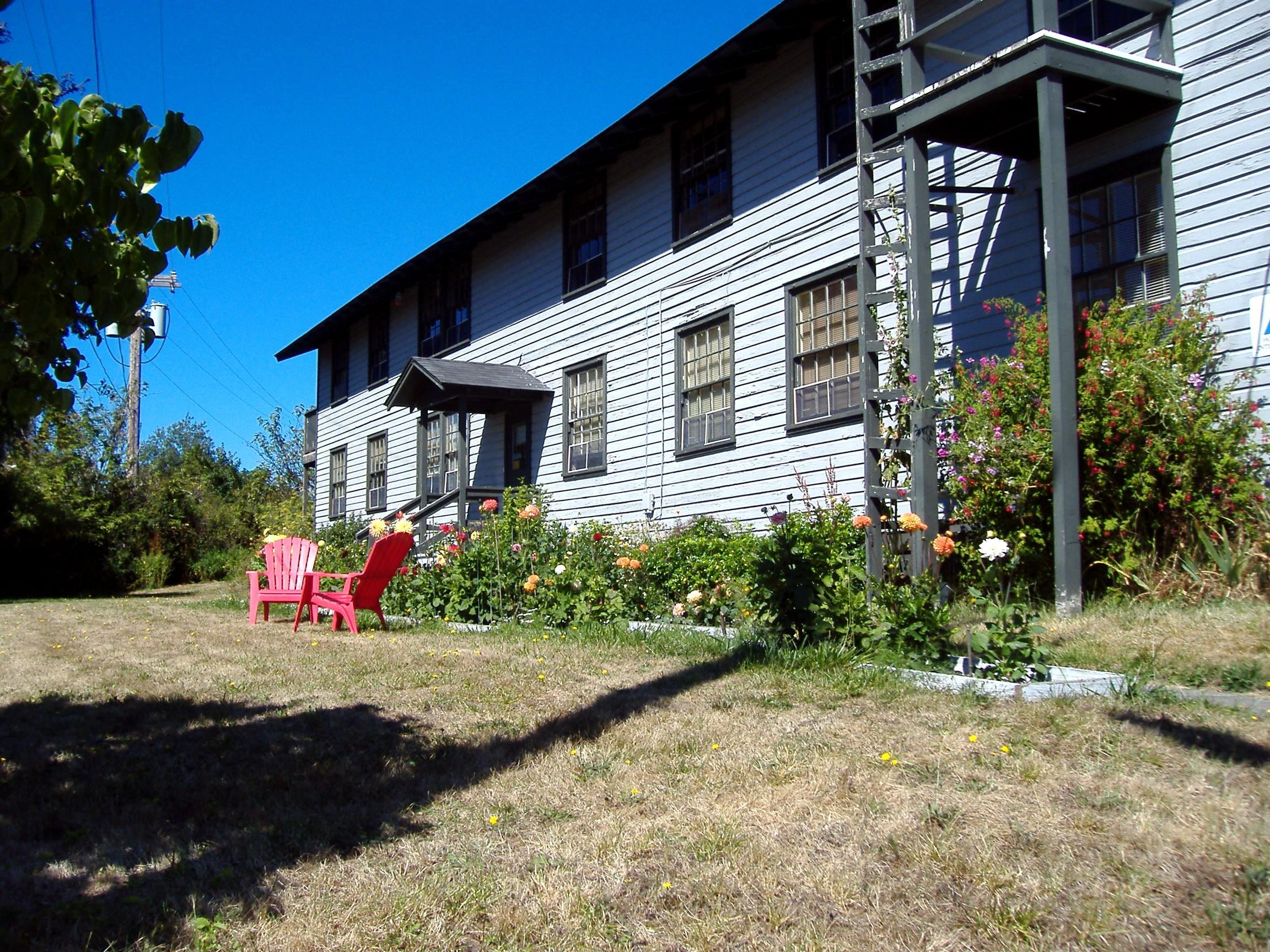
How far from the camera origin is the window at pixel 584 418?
1483cm

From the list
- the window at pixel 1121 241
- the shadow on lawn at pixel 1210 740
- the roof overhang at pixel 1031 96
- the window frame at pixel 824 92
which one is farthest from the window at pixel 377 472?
the shadow on lawn at pixel 1210 740

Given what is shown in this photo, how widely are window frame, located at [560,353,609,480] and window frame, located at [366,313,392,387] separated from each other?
23.4 ft

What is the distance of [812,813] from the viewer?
3625mm

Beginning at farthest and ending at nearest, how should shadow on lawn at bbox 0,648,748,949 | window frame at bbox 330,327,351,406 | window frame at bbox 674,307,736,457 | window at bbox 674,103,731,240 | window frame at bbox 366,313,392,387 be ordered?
window frame at bbox 330,327,351,406, window frame at bbox 366,313,392,387, window at bbox 674,103,731,240, window frame at bbox 674,307,736,457, shadow on lawn at bbox 0,648,748,949

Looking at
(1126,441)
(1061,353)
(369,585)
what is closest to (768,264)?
(1061,353)

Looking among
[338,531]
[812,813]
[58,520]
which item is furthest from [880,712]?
[58,520]

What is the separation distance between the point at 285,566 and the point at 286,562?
0.14 feet

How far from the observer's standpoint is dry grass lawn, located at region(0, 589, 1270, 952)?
2.89m

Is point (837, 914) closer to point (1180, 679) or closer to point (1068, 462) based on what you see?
point (1180, 679)

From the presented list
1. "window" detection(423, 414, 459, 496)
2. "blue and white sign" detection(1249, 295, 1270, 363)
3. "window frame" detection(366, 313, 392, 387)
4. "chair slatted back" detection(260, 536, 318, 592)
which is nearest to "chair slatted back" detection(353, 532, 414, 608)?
"chair slatted back" detection(260, 536, 318, 592)

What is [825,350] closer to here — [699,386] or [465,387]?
[699,386]

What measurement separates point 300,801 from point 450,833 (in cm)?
76

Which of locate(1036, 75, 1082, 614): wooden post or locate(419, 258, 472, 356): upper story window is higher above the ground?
locate(419, 258, 472, 356): upper story window

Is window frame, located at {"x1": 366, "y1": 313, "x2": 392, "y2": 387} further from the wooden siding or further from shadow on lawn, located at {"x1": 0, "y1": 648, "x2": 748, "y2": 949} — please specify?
shadow on lawn, located at {"x1": 0, "y1": 648, "x2": 748, "y2": 949}
